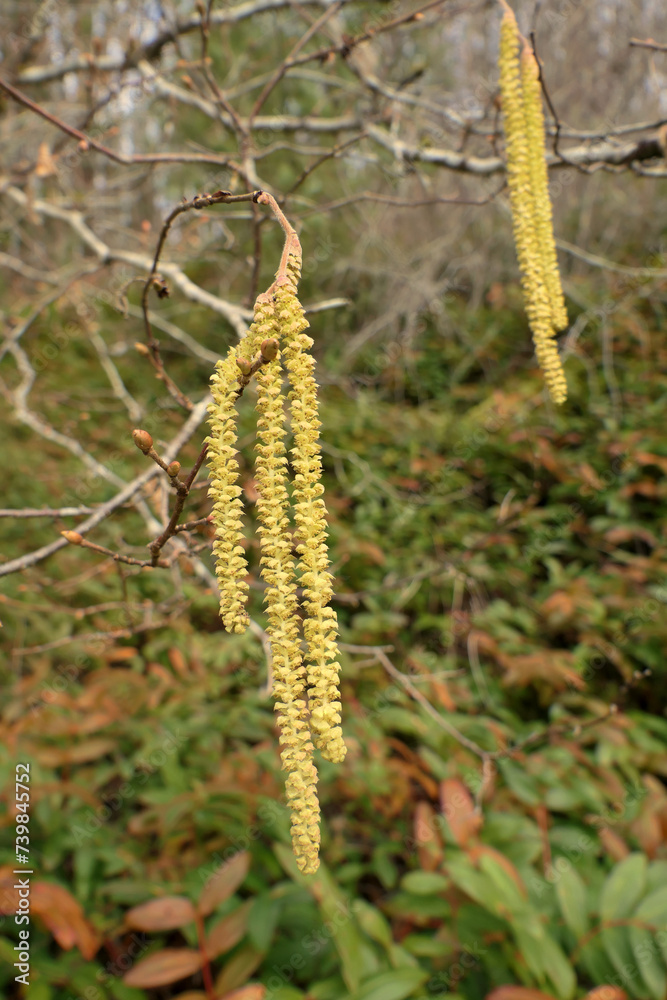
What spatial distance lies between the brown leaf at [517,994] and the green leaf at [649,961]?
269 millimetres

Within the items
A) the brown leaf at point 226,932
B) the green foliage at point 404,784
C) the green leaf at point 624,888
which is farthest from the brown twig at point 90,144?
the green leaf at point 624,888

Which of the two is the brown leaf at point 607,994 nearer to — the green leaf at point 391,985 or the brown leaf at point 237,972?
the green leaf at point 391,985

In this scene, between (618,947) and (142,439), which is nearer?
(142,439)

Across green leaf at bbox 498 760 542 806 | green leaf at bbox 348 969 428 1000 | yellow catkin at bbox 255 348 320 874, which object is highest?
yellow catkin at bbox 255 348 320 874

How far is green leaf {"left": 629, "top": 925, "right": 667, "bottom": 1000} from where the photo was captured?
1.65 metres

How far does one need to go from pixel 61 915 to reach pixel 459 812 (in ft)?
4.17

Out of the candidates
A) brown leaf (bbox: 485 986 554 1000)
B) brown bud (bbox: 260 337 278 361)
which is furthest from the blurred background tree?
brown bud (bbox: 260 337 278 361)

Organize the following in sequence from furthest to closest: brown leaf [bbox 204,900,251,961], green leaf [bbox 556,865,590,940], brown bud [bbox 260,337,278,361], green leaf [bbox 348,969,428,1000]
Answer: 1. green leaf [bbox 556,865,590,940]
2. brown leaf [bbox 204,900,251,961]
3. green leaf [bbox 348,969,428,1000]
4. brown bud [bbox 260,337,278,361]

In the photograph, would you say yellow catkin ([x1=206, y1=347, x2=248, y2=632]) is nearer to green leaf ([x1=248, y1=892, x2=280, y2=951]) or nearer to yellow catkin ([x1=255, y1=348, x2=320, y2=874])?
yellow catkin ([x1=255, y1=348, x2=320, y2=874])

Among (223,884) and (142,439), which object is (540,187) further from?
(223,884)

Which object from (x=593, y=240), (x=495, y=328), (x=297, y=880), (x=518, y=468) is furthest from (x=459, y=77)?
(x=297, y=880)

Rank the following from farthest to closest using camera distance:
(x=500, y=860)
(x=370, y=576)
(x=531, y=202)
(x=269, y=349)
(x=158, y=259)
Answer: (x=370, y=576)
(x=500, y=860)
(x=158, y=259)
(x=531, y=202)
(x=269, y=349)

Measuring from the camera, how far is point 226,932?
70.5 inches

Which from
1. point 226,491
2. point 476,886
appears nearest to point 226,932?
point 476,886
